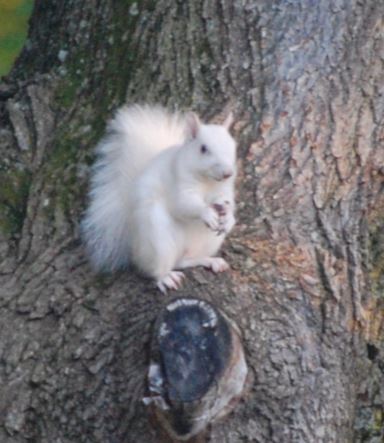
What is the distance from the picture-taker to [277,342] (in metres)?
3.73

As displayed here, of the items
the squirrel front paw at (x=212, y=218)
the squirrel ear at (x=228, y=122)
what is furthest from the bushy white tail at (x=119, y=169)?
the squirrel front paw at (x=212, y=218)

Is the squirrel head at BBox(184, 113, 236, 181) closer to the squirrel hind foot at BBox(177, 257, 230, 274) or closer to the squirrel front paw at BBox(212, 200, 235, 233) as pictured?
the squirrel front paw at BBox(212, 200, 235, 233)

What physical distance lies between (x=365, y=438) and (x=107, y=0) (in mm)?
1502

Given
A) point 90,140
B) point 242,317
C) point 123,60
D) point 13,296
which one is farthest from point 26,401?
point 123,60

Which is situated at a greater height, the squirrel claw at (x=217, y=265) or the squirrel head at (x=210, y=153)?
the squirrel head at (x=210, y=153)

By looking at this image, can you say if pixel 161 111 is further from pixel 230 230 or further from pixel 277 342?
pixel 277 342

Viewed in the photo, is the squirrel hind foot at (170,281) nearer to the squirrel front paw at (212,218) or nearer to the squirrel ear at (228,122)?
the squirrel front paw at (212,218)

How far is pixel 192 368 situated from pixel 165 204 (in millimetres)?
552

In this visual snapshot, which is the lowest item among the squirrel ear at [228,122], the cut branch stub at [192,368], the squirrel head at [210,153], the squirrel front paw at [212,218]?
the cut branch stub at [192,368]

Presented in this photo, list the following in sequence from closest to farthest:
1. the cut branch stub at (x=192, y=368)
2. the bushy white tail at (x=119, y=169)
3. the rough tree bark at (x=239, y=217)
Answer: the cut branch stub at (x=192, y=368)
the rough tree bark at (x=239, y=217)
the bushy white tail at (x=119, y=169)

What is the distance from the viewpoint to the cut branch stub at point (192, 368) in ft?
11.5

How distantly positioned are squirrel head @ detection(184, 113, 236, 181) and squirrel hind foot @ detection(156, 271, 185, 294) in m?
0.26

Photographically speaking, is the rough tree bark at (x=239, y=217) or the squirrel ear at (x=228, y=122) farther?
the squirrel ear at (x=228, y=122)

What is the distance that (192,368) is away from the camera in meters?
3.52
